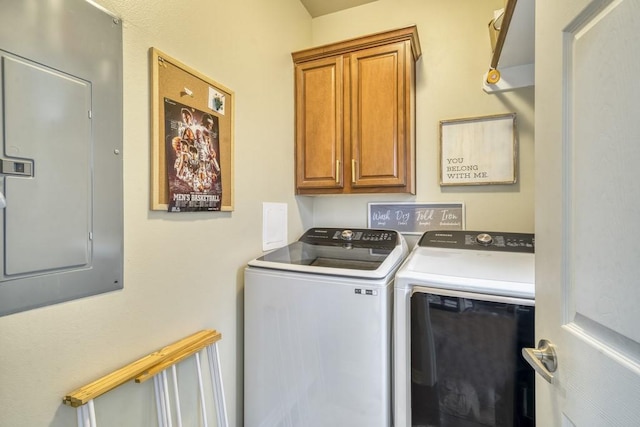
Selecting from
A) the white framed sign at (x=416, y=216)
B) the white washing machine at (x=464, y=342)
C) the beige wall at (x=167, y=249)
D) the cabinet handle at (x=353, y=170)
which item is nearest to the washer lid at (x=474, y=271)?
the white washing machine at (x=464, y=342)

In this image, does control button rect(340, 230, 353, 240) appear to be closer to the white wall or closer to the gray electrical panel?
the white wall

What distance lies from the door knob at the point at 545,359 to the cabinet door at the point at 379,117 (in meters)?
1.19

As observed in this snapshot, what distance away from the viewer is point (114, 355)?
0.95m

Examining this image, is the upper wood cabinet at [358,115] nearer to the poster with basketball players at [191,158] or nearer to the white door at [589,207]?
the poster with basketball players at [191,158]

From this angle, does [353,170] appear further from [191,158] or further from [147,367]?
[147,367]

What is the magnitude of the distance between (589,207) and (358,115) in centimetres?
147

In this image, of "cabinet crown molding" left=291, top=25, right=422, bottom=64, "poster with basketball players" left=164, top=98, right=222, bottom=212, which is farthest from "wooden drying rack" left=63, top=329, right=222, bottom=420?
"cabinet crown molding" left=291, top=25, right=422, bottom=64

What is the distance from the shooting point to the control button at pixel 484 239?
1.54 m

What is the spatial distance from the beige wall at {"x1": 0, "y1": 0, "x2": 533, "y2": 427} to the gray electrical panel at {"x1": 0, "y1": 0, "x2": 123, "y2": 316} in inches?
2.1

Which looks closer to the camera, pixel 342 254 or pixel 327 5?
pixel 342 254

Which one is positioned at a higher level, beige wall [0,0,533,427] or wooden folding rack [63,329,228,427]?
beige wall [0,0,533,427]

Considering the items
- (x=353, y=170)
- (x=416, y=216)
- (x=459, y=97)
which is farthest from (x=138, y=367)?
(x=459, y=97)

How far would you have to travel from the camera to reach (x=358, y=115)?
1.84 m

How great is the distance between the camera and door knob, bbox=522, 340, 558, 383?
0.63 meters
